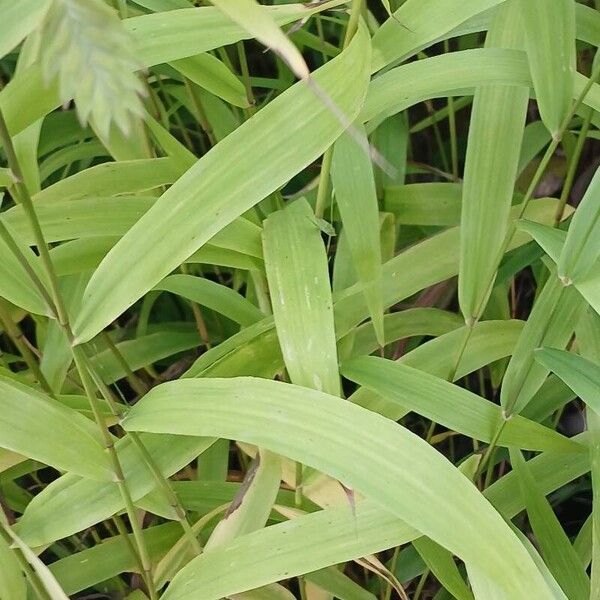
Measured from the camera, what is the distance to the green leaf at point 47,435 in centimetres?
39

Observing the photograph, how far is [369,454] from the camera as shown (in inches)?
14.0

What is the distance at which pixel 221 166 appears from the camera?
37 centimetres

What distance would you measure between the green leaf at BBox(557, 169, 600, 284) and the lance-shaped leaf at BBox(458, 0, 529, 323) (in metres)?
0.07

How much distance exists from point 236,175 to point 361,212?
0.13 meters

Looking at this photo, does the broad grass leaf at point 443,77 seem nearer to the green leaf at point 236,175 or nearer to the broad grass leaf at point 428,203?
the green leaf at point 236,175

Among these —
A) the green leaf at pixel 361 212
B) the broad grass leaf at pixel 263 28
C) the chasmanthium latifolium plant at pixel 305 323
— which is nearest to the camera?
the broad grass leaf at pixel 263 28

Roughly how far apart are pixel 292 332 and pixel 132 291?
0.09 m

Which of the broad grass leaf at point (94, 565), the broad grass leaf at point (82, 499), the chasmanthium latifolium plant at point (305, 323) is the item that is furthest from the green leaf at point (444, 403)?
the broad grass leaf at point (94, 565)

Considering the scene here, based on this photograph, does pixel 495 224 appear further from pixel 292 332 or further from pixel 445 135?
pixel 445 135

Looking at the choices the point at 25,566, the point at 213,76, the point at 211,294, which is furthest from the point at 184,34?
the point at 25,566

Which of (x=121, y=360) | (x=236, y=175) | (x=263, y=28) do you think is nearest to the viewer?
(x=263, y=28)

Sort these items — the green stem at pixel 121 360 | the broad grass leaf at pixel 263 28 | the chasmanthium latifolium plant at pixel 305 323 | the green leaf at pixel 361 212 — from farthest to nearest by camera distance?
the green stem at pixel 121 360
the green leaf at pixel 361 212
the chasmanthium latifolium plant at pixel 305 323
the broad grass leaf at pixel 263 28

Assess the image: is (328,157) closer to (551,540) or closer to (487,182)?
(487,182)

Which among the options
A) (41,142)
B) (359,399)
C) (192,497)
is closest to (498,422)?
(359,399)
